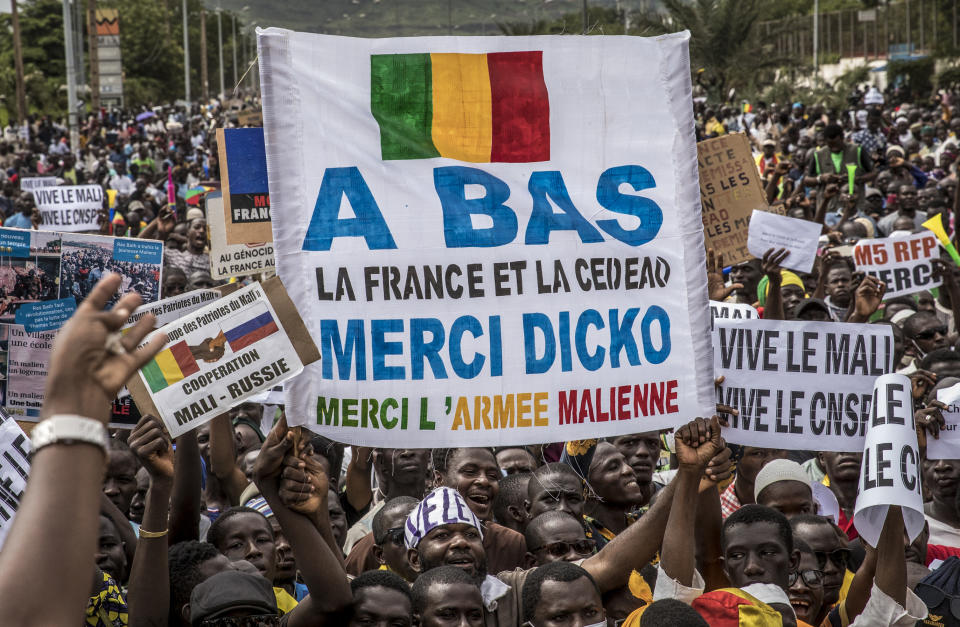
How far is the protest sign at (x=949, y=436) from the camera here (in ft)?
15.4

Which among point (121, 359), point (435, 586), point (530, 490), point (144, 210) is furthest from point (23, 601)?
point (144, 210)

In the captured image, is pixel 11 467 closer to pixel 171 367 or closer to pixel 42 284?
pixel 171 367

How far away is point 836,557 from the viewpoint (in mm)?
4656

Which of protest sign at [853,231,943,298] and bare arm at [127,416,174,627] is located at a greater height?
protest sign at [853,231,943,298]

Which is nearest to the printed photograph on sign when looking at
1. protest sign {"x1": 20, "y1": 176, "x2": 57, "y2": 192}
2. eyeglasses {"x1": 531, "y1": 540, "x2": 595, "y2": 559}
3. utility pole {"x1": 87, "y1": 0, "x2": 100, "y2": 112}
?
eyeglasses {"x1": 531, "y1": 540, "x2": 595, "y2": 559}

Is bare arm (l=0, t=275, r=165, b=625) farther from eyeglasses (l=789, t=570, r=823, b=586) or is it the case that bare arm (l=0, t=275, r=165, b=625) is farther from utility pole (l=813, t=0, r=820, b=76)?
utility pole (l=813, t=0, r=820, b=76)

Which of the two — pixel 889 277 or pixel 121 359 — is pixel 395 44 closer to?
pixel 121 359

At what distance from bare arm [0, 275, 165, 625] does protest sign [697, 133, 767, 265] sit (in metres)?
6.20

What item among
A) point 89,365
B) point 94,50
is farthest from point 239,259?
point 94,50

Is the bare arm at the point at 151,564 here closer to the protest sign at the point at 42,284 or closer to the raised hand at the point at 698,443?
the raised hand at the point at 698,443

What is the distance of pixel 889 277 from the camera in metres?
8.73

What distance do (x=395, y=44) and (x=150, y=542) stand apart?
185 centimetres

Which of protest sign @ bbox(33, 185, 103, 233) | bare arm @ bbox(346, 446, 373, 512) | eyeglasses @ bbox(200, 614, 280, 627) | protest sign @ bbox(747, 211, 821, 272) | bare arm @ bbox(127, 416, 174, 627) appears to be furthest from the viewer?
protest sign @ bbox(33, 185, 103, 233)

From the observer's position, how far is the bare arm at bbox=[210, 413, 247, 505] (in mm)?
5172
